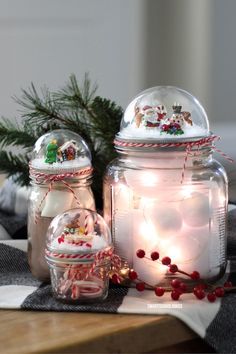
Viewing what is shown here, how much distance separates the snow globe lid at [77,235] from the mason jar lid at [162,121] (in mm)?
93

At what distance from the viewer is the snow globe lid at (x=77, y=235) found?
2.36ft

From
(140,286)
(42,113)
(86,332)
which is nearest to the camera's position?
(86,332)

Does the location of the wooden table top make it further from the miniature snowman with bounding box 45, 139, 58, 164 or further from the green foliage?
the green foliage

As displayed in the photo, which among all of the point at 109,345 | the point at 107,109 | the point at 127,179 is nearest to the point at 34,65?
the point at 107,109

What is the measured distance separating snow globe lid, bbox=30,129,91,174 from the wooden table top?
0.53 feet

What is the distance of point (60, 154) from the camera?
0.79 meters

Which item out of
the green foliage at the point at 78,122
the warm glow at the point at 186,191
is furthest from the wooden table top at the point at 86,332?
the green foliage at the point at 78,122

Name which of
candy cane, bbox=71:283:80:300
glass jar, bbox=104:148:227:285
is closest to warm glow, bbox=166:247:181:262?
glass jar, bbox=104:148:227:285

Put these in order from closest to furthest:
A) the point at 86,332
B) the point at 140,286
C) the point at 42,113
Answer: the point at 86,332, the point at 140,286, the point at 42,113

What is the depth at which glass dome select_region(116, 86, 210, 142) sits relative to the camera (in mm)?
768

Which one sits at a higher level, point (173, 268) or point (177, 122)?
point (177, 122)

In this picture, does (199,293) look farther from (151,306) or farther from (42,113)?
(42,113)

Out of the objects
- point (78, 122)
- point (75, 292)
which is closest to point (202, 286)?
point (75, 292)

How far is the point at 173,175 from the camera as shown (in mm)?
759
